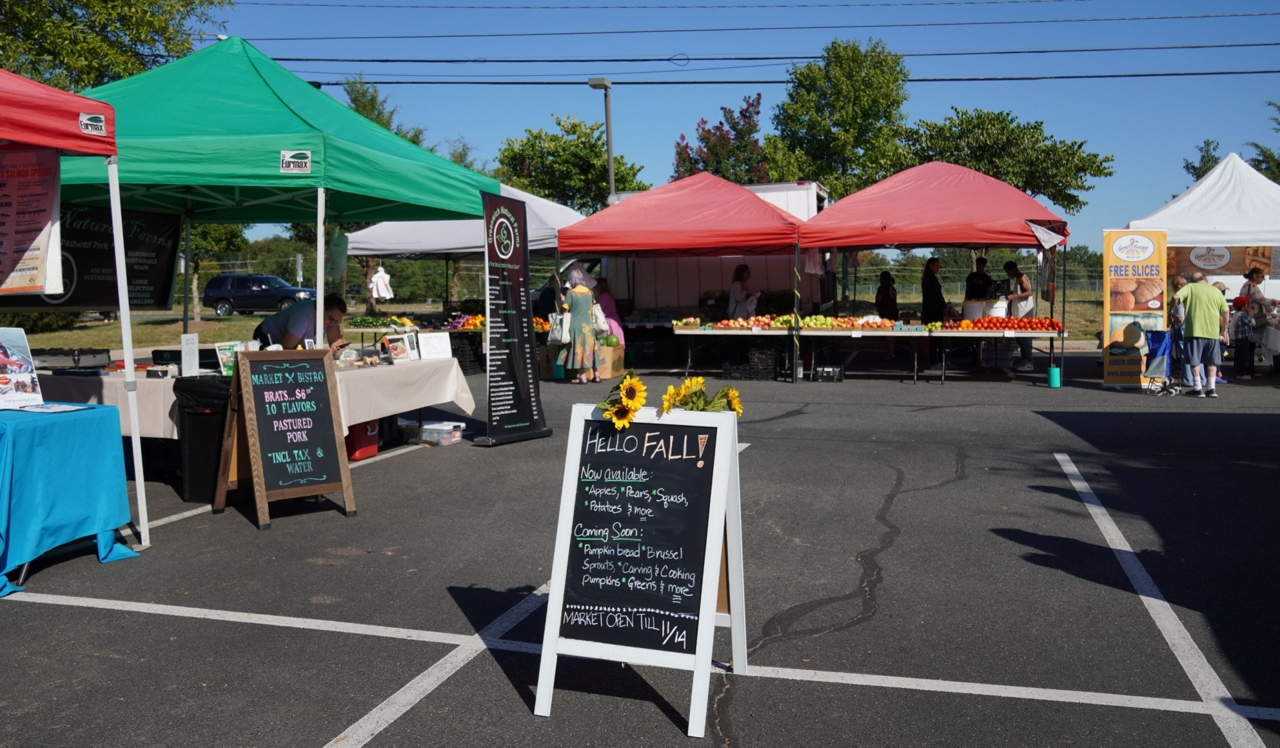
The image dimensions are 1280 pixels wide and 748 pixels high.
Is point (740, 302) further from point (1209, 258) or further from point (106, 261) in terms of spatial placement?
point (106, 261)

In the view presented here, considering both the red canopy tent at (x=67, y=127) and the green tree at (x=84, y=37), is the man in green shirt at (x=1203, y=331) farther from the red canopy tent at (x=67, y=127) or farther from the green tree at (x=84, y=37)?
the green tree at (x=84, y=37)

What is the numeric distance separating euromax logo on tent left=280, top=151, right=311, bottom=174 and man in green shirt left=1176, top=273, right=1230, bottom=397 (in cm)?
1128

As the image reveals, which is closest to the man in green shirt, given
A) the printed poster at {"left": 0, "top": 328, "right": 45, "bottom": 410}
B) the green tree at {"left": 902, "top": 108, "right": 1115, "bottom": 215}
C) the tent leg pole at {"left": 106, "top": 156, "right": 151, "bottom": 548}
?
the tent leg pole at {"left": 106, "top": 156, "right": 151, "bottom": 548}

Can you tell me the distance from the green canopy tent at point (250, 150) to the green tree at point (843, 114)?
3114cm

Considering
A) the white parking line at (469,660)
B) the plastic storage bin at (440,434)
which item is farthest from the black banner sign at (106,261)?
the white parking line at (469,660)

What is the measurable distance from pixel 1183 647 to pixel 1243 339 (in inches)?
509

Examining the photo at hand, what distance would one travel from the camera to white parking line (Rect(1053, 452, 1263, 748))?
12.1ft

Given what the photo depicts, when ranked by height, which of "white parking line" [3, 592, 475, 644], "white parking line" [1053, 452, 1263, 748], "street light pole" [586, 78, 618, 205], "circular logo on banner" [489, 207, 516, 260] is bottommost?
"white parking line" [1053, 452, 1263, 748]

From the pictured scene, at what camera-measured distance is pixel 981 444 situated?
32.2 ft

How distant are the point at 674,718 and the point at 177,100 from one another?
7.02m

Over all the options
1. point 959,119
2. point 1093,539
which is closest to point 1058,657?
point 1093,539

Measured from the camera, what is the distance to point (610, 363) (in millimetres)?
16062

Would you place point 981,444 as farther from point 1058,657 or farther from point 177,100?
point 177,100

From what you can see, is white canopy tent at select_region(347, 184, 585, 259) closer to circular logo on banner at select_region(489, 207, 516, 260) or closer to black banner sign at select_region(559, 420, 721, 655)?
circular logo on banner at select_region(489, 207, 516, 260)
